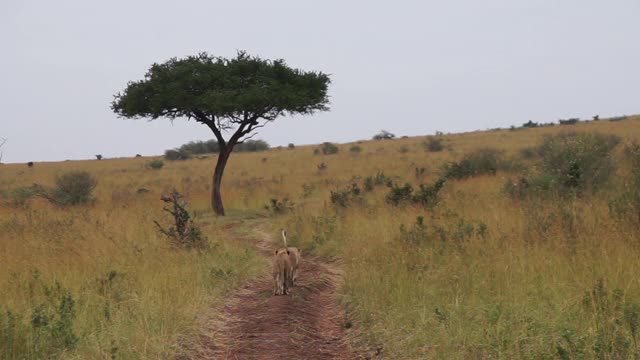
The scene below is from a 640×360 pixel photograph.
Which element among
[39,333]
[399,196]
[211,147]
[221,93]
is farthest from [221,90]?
[211,147]

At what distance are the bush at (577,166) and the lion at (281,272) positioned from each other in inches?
267

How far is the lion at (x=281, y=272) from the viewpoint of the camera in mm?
7465

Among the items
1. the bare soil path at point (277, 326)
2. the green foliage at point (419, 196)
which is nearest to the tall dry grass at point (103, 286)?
the bare soil path at point (277, 326)

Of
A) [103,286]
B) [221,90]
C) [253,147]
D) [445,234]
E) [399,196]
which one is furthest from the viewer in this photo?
[253,147]

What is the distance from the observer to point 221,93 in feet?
56.9

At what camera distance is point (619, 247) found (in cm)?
610

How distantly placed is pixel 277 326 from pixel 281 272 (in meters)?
1.35

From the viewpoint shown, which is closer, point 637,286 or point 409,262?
point 637,286

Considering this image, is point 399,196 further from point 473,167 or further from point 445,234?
point 473,167

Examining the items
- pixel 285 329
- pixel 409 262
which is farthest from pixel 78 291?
pixel 409 262

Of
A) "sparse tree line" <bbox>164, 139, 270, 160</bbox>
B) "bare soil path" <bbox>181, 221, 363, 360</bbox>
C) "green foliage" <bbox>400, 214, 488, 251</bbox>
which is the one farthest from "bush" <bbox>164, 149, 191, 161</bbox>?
"bare soil path" <bbox>181, 221, 363, 360</bbox>

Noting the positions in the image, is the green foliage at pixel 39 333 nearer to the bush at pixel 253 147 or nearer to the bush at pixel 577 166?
the bush at pixel 577 166

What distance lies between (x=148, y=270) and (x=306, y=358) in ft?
10.2

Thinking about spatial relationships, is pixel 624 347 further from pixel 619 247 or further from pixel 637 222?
pixel 637 222
